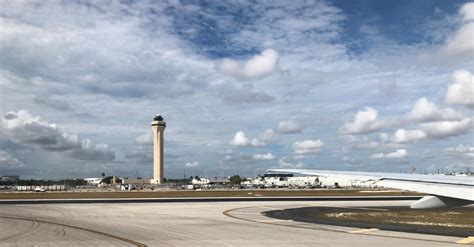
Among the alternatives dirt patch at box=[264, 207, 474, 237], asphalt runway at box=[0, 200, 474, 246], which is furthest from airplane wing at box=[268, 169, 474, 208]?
dirt patch at box=[264, 207, 474, 237]

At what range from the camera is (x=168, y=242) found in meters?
23.9

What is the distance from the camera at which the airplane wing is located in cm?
1778

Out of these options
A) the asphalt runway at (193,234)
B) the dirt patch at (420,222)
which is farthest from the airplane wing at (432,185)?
the dirt patch at (420,222)

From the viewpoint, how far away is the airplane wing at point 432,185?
700 inches

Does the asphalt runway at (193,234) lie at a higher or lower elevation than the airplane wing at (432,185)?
lower

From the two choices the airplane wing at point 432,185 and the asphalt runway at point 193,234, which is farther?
the asphalt runway at point 193,234

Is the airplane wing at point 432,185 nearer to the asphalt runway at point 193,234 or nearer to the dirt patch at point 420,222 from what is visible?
the asphalt runway at point 193,234

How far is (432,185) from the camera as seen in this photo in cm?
1902

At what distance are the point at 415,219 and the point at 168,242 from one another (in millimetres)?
21268

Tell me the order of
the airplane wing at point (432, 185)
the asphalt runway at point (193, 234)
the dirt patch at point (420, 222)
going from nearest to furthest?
the airplane wing at point (432, 185) < the asphalt runway at point (193, 234) < the dirt patch at point (420, 222)

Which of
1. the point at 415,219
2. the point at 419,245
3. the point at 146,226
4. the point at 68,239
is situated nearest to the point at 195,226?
the point at 146,226

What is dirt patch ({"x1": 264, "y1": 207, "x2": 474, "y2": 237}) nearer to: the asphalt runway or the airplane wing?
the asphalt runway

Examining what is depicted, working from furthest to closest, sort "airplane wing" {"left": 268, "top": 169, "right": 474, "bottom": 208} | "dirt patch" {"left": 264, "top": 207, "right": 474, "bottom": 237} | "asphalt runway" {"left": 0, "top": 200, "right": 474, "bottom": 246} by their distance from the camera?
"dirt patch" {"left": 264, "top": 207, "right": 474, "bottom": 237} → "asphalt runway" {"left": 0, "top": 200, "right": 474, "bottom": 246} → "airplane wing" {"left": 268, "top": 169, "right": 474, "bottom": 208}

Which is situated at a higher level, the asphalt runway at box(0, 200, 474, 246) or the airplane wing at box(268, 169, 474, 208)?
the airplane wing at box(268, 169, 474, 208)
